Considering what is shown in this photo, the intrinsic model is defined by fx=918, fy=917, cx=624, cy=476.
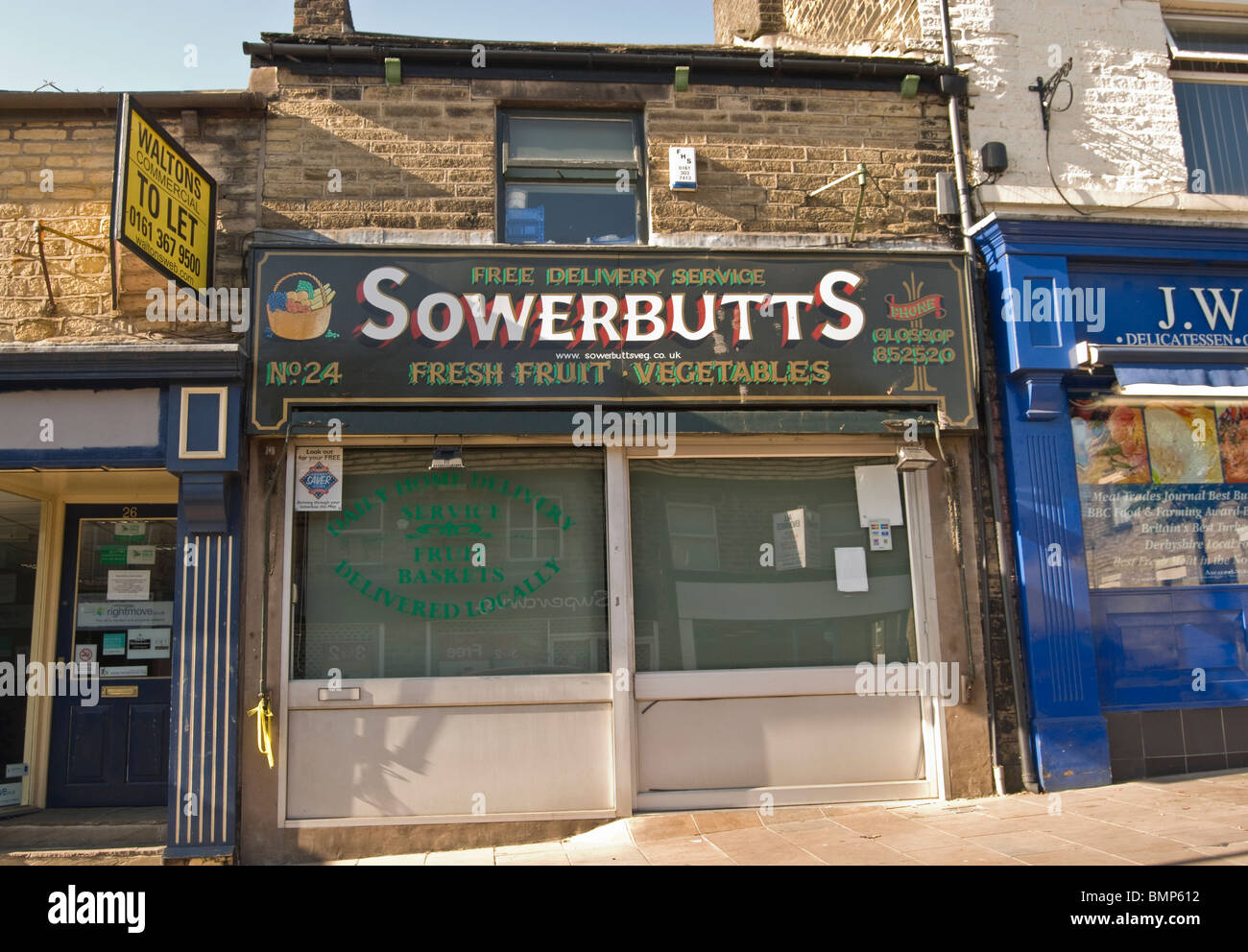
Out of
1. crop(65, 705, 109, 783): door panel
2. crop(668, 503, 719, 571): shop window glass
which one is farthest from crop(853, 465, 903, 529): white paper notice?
crop(65, 705, 109, 783): door panel

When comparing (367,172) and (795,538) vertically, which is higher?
(367,172)

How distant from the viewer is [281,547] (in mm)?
6613

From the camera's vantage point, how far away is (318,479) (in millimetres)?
6766

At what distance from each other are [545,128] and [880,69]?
2837 millimetres

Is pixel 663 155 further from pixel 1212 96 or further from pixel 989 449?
pixel 1212 96

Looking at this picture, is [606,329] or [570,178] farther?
[570,178]

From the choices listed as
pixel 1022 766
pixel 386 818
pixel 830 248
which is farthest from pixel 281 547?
pixel 1022 766

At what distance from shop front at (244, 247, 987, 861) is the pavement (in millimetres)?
258

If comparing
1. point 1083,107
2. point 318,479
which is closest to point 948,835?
point 318,479

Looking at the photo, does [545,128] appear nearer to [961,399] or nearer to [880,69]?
[880,69]

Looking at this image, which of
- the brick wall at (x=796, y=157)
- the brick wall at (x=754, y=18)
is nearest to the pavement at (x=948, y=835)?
the brick wall at (x=796, y=157)

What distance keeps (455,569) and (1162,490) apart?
5704 mm

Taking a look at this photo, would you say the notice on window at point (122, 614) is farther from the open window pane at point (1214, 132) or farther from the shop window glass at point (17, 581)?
the open window pane at point (1214, 132)

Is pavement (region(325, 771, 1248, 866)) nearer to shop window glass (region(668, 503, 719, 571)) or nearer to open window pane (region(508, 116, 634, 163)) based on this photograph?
shop window glass (region(668, 503, 719, 571))
